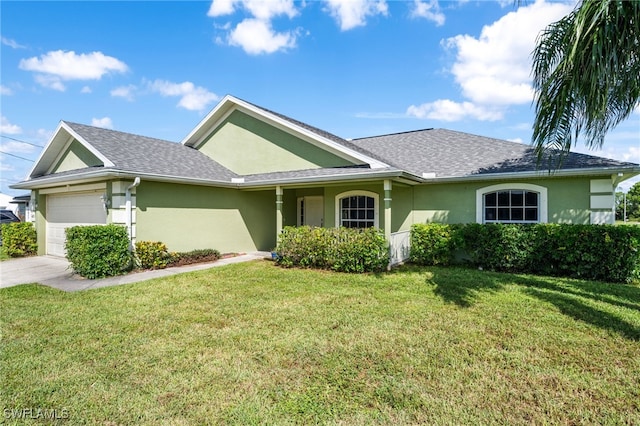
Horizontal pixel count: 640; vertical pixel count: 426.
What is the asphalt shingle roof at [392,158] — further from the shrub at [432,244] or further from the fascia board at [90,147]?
the shrub at [432,244]

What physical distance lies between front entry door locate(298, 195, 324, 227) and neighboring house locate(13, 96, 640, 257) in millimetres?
62

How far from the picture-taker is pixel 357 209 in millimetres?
12359

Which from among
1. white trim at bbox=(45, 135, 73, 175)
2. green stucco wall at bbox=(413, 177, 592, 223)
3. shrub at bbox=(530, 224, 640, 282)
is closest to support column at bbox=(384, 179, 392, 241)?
green stucco wall at bbox=(413, 177, 592, 223)

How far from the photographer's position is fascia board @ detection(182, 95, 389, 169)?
10468 millimetres

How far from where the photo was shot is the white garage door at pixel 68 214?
10828 mm

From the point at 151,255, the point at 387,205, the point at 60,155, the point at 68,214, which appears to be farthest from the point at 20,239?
the point at 387,205

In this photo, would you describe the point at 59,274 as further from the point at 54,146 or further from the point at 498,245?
the point at 498,245

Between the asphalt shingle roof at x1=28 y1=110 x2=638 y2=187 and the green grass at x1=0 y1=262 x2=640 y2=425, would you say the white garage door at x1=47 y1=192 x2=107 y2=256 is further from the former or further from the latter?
the green grass at x1=0 y1=262 x2=640 y2=425

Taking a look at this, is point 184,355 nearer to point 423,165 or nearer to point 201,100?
point 423,165

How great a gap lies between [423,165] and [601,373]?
9.39m

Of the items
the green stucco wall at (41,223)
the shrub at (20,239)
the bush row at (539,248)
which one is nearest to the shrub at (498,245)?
the bush row at (539,248)

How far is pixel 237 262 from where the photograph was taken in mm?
11039

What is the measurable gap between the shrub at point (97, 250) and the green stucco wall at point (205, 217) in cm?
84

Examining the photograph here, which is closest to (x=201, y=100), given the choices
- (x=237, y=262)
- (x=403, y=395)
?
(x=237, y=262)
